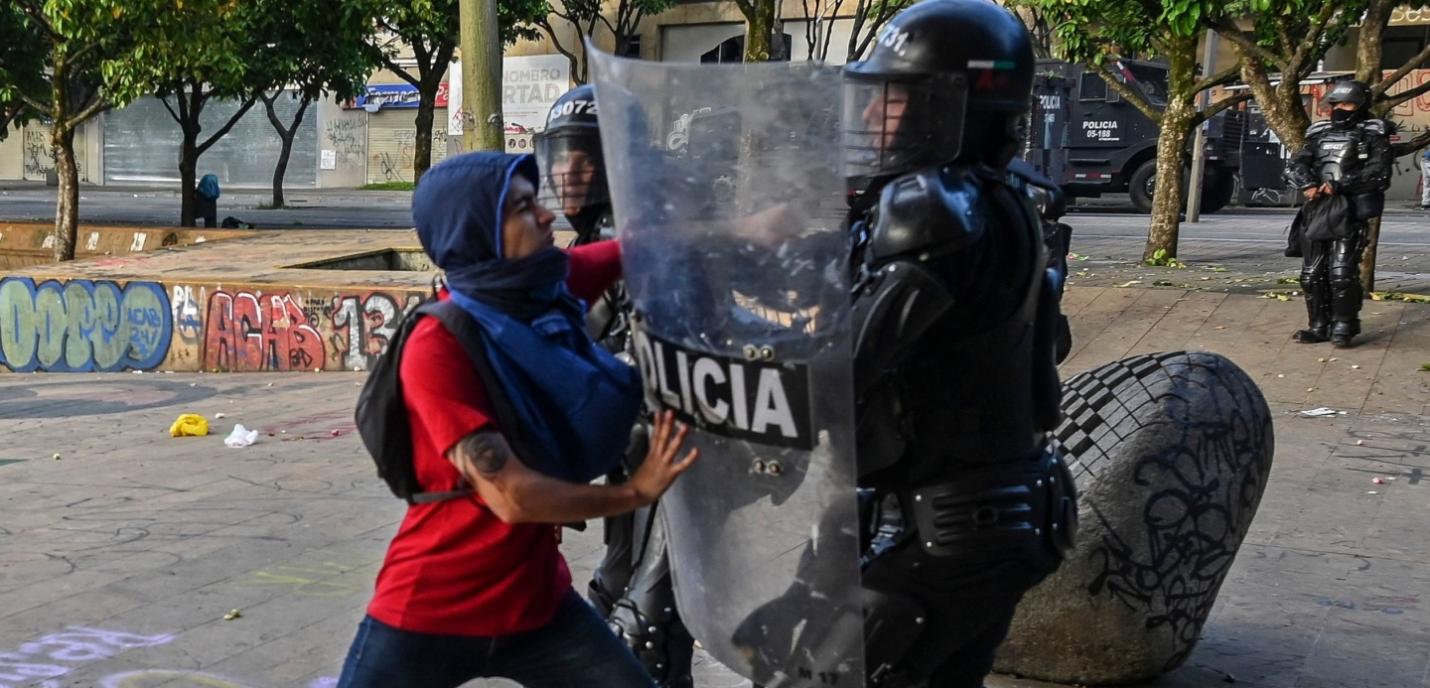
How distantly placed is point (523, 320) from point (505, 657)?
1.91 feet

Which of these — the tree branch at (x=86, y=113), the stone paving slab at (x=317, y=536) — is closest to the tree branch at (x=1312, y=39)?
the stone paving slab at (x=317, y=536)

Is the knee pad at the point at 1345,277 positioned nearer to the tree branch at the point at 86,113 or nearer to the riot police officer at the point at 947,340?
the riot police officer at the point at 947,340

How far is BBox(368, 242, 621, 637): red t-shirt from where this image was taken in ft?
7.77

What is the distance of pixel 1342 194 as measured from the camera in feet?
30.8

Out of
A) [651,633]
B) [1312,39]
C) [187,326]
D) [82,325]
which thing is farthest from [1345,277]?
[82,325]

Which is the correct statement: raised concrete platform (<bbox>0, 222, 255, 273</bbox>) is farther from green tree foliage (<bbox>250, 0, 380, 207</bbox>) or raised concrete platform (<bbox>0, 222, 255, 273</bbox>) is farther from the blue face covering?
the blue face covering

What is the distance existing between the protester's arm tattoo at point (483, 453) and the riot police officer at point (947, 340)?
58cm

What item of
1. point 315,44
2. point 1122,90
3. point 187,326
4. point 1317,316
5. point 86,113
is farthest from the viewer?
point 315,44

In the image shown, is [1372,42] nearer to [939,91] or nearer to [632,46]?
[939,91]

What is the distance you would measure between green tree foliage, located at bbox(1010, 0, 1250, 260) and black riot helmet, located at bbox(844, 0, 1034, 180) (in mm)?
8430

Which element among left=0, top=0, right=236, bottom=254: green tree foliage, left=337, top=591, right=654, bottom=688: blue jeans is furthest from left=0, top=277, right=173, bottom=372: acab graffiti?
left=337, top=591, right=654, bottom=688: blue jeans

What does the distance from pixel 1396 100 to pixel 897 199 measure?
373 inches

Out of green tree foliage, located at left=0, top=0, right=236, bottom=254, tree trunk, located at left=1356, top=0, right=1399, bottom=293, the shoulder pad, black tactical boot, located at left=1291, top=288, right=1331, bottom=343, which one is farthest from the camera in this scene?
green tree foliage, located at left=0, top=0, right=236, bottom=254

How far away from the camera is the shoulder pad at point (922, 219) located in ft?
7.87
